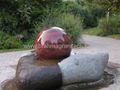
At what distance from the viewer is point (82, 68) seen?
185 inches

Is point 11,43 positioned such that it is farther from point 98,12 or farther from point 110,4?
point 98,12

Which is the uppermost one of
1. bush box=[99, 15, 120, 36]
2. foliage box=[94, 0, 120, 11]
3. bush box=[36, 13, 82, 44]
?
foliage box=[94, 0, 120, 11]

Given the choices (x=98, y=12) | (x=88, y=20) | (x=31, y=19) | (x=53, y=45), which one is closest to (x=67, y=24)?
(x=31, y=19)

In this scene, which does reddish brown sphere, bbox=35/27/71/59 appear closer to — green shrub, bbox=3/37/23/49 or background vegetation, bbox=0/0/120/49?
green shrub, bbox=3/37/23/49

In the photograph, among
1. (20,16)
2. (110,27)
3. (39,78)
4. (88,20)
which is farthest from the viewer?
(88,20)

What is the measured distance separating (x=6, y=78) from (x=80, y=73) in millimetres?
2053

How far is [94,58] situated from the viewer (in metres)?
4.95

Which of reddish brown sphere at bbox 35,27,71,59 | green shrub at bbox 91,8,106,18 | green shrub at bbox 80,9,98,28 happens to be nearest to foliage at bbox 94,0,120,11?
reddish brown sphere at bbox 35,27,71,59

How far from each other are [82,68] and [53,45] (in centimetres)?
86

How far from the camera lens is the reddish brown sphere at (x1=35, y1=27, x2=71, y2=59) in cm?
500

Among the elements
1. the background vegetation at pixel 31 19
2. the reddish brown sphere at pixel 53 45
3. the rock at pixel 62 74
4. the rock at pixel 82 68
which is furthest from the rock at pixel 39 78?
the background vegetation at pixel 31 19

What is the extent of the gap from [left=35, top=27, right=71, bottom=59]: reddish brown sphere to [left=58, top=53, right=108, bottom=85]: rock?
338 mm

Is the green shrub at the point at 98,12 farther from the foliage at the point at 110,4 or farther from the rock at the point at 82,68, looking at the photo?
the rock at the point at 82,68

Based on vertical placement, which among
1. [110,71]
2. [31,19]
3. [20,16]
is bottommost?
[110,71]
